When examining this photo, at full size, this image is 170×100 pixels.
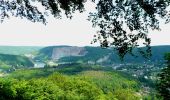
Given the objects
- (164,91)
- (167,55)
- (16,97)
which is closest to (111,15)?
(164,91)

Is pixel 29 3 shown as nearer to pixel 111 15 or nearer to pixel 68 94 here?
pixel 111 15

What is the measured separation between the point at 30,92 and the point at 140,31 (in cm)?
8179

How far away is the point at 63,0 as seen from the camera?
66.5 feet

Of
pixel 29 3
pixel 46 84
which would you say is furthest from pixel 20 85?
pixel 29 3

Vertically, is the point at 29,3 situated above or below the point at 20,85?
above

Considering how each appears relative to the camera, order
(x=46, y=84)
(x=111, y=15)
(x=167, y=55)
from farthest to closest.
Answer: (x=46, y=84)
(x=167, y=55)
(x=111, y=15)

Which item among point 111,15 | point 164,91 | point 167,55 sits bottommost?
point 164,91

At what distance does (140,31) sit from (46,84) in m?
114

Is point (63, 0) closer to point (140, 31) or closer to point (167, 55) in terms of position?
point (140, 31)

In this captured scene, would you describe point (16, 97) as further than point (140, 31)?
Yes

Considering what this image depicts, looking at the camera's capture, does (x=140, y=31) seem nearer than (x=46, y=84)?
Yes

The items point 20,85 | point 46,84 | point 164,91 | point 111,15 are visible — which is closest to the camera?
point 111,15

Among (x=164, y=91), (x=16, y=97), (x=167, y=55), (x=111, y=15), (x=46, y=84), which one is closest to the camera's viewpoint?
(x=111, y=15)

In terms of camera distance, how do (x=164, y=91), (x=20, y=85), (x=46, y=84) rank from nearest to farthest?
(x=164, y=91) → (x=20, y=85) → (x=46, y=84)
